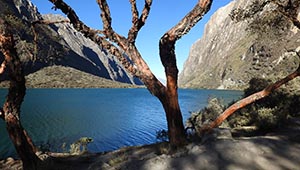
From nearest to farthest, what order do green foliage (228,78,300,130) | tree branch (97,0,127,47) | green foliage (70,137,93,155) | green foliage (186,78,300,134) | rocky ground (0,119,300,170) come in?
rocky ground (0,119,300,170), tree branch (97,0,127,47), green foliage (186,78,300,134), green foliage (228,78,300,130), green foliage (70,137,93,155)

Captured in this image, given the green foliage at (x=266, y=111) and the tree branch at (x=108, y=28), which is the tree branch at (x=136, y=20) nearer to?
the tree branch at (x=108, y=28)

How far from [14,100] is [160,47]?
16.7ft

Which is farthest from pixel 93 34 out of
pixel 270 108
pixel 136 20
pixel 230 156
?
pixel 270 108

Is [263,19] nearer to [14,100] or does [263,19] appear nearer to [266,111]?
[266,111]

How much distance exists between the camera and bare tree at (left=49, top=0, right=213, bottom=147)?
7.80 m

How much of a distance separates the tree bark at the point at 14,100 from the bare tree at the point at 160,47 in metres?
2.00

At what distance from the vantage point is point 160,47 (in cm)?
807

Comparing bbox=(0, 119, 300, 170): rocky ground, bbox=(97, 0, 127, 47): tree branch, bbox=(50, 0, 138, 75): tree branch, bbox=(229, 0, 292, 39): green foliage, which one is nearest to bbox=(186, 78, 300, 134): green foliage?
bbox=(229, 0, 292, 39): green foliage

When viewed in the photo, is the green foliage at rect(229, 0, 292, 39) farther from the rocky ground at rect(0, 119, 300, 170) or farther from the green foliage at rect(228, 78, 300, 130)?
the rocky ground at rect(0, 119, 300, 170)

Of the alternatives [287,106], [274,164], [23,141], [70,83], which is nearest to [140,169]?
[274,164]

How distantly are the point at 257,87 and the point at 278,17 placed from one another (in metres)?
10.9

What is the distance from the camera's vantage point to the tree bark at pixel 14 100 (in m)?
8.05

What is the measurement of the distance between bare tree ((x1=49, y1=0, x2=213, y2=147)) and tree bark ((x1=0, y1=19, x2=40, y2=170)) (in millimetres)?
1996

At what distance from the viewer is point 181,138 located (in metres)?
7.98
